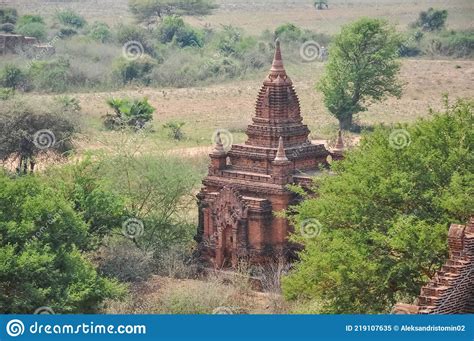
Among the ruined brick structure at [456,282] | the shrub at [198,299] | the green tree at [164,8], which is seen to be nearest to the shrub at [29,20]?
the green tree at [164,8]

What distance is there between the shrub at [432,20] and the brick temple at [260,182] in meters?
55.0

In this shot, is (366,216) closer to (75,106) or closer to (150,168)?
(150,168)

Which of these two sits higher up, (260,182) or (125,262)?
(260,182)

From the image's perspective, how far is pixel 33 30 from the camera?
89.9 meters

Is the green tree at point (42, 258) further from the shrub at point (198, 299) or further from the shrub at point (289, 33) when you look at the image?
the shrub at point (289, 33)

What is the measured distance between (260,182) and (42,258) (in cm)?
885

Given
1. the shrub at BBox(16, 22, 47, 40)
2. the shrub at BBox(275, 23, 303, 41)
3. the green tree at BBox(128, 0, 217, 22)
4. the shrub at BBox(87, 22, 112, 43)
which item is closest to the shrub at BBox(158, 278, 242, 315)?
the shrub at BBox(16, 22, 47, 40)

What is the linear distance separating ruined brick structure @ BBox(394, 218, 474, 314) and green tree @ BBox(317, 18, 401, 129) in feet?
133

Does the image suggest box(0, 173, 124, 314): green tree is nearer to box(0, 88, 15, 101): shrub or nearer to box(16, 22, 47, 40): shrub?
box(0, 88, 15, 101): shrub

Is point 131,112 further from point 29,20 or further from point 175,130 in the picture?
point 29,20

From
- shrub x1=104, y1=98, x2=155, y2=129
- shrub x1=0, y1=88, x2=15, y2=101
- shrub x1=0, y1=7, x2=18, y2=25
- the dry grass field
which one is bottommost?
the dry grass field

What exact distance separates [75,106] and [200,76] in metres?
21.3

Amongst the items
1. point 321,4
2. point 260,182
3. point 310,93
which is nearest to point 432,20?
point 310,93

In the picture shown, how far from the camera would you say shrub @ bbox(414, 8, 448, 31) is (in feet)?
293
